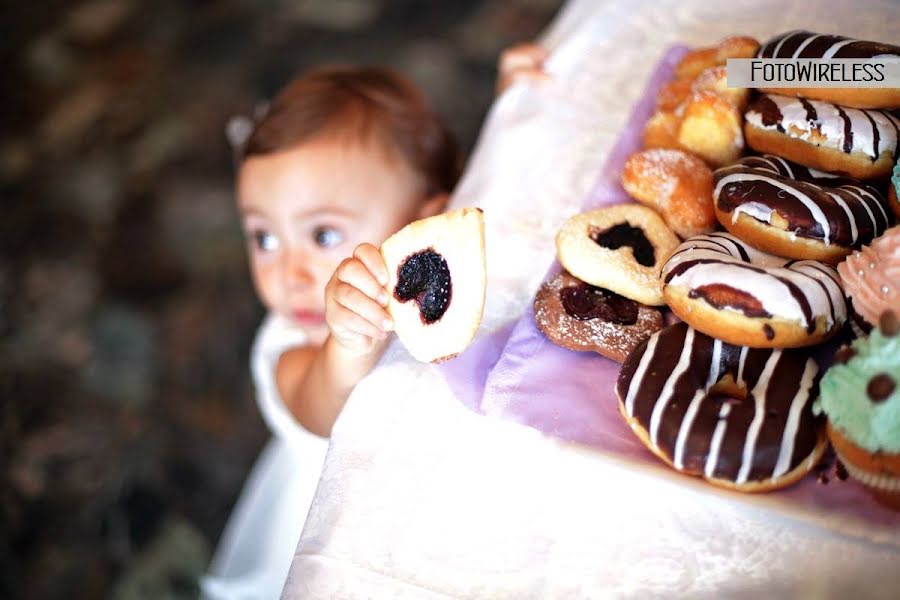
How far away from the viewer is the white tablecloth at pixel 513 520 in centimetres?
61

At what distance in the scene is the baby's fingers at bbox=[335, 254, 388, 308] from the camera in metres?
0.72

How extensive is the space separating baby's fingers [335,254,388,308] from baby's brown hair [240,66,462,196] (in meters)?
0.45

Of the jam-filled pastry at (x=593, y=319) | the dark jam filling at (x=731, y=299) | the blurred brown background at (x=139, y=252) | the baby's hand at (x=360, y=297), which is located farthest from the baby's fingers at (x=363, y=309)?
the blurred brown background at (x=139, y=252)

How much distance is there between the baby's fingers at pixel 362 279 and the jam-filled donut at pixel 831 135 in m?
0.37

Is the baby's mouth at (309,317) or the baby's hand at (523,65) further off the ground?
the baby's hand at (523,65)

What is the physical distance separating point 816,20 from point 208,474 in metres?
1.34

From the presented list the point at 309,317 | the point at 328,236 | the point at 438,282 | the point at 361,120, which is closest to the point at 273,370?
the point at 309,317

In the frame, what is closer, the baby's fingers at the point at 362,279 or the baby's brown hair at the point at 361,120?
the baby's fingers at the point at 362,279

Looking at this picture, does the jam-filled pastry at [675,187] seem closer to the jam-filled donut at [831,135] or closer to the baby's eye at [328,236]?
the jam-filled donut at [831,135]

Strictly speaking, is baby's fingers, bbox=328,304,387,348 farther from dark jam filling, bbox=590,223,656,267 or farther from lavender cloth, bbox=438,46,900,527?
dark jam filling, bbox=590,223,656,267

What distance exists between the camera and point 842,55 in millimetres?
723

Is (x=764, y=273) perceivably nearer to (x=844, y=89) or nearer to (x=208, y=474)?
(x=844, y=89)

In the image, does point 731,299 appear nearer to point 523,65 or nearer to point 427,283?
point 427,283

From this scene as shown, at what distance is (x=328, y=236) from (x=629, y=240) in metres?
0.50
